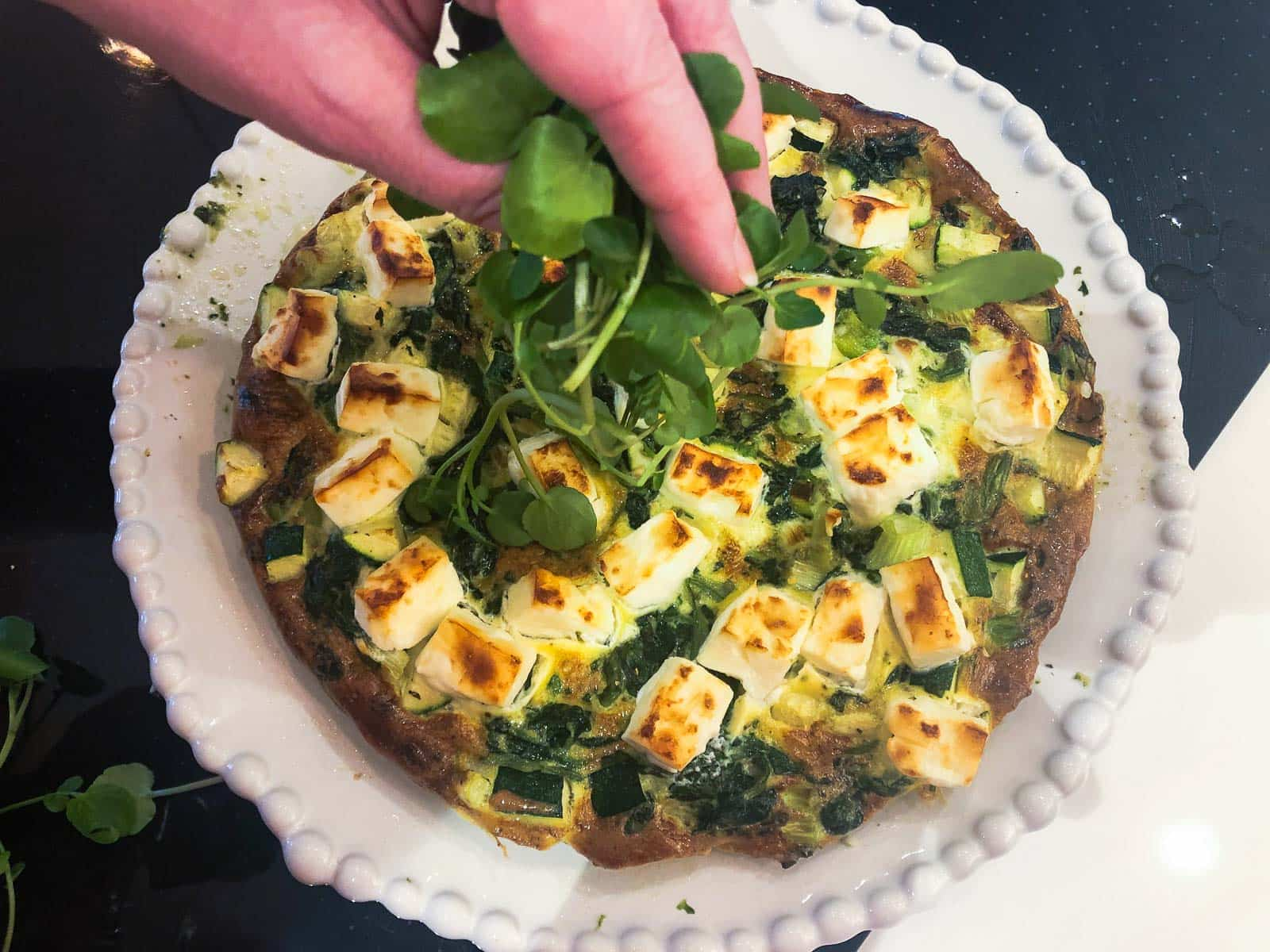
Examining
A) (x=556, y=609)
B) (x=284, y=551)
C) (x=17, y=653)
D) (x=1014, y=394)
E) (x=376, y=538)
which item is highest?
(x=1014, y=394)

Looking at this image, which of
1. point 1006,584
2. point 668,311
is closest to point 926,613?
point 1006,584

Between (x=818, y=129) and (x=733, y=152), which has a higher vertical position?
(x=733, y=152)

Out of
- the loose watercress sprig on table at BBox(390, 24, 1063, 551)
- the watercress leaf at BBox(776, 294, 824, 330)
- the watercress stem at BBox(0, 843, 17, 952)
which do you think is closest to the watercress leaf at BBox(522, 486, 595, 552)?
the loose watercress sprig on table at BBox(390, 24, 1063, 551)

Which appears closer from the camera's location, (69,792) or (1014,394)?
(1014,394)

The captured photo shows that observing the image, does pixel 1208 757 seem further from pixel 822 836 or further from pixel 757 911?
pixel 757 911

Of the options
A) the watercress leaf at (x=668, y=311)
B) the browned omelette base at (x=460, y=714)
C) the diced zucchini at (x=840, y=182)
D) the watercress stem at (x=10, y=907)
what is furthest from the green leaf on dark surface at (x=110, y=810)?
the diced zucchini at (x=840, y=182)

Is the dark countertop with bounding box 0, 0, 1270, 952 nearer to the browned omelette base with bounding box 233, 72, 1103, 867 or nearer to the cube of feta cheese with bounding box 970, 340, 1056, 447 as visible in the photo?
the browned omelette base with bounding box 233, 72, 1103, 867

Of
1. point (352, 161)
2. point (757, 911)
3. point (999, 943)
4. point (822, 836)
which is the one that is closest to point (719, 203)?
point (352, 161)

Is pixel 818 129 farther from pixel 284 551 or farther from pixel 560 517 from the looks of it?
pixel 284 551
